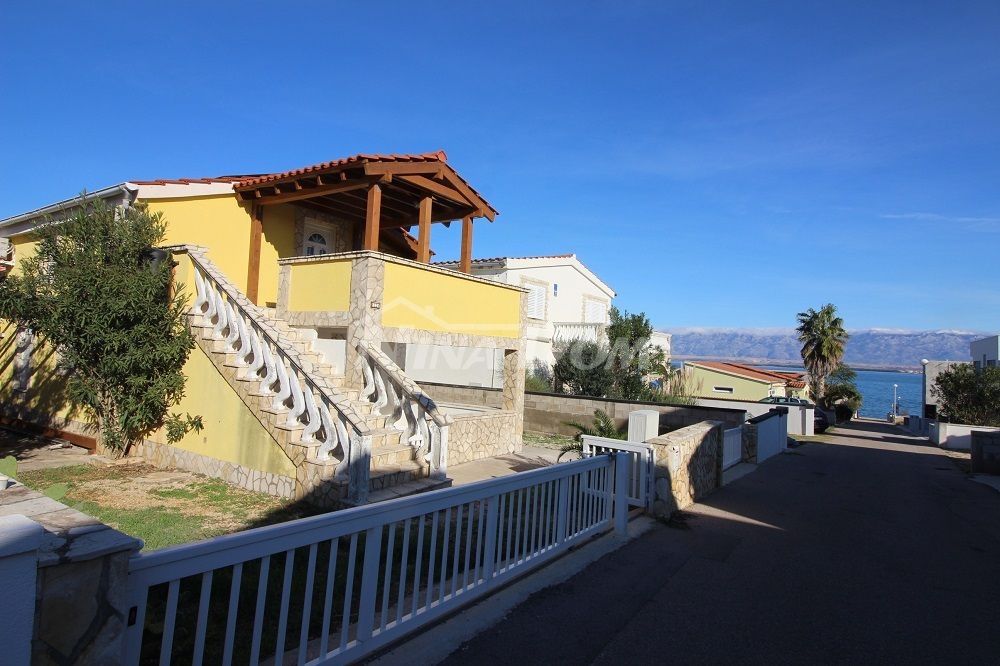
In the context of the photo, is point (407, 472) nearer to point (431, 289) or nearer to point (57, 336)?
point (431, 289)

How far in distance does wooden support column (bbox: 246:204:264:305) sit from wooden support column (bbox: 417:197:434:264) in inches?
139

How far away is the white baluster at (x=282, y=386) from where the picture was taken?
795cm

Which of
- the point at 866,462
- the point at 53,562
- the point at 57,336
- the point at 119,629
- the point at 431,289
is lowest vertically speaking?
the point at 866,462

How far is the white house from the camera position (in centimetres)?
2172

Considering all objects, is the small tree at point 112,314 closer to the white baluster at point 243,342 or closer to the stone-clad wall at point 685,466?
the white baluster at point 243,342

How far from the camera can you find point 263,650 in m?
3.81

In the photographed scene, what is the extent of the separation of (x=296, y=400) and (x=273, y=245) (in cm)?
597

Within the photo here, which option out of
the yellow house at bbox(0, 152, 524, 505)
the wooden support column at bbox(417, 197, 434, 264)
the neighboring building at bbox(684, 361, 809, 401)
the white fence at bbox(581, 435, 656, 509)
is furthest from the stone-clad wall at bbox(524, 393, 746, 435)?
the neighboring building at bbox(684, 361, 809, 401)

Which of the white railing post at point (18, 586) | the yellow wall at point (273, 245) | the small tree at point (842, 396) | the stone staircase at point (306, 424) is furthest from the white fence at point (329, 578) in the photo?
the small tree at point (842, 396)

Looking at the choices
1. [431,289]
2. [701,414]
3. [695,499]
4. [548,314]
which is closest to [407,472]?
[431,289]

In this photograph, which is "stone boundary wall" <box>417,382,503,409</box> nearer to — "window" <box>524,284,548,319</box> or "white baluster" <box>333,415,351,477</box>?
"window" <box>524,284,548,319</box>

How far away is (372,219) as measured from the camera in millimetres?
10469

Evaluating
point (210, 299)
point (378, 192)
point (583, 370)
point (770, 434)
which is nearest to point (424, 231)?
point (378, 192)

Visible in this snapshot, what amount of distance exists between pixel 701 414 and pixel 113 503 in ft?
41.4
